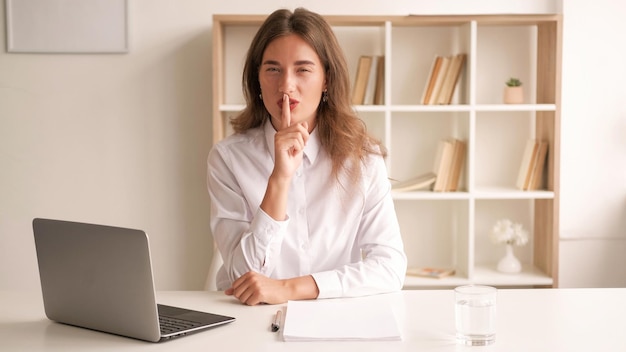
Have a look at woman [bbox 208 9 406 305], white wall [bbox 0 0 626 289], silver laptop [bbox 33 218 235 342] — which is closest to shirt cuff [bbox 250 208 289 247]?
woman [bbox 208 9 406 305]

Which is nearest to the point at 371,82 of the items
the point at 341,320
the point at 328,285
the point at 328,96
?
the point at 328,96

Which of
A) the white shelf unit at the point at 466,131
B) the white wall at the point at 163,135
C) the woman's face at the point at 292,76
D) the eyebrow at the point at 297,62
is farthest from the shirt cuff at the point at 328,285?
the white wall at the point at 163,135

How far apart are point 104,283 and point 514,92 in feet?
7.94

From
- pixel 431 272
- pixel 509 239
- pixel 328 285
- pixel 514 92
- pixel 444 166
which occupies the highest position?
pixel 514 92

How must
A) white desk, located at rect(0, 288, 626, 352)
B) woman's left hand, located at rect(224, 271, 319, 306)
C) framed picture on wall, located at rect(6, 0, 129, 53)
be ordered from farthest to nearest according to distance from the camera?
1. framed picture on wall, located at rect(6, 0, 129, 53)
2. woman's left hand, located at rect(224, 271, 319, 306)
3. white desk, located at rect(0, 288, 626, 352)

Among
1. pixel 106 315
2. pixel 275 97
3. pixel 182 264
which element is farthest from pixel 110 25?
pixel 106 315

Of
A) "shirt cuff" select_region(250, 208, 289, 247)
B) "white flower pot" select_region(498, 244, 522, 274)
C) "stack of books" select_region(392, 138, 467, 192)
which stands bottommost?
"white flower pot" select_region(498, 244, 522, 274)

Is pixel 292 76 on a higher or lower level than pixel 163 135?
higher

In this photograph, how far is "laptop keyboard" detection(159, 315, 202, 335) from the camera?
1524mm

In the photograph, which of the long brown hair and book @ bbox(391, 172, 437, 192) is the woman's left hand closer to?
the long brown hair

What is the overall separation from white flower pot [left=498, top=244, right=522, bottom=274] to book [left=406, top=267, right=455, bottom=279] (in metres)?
0.22

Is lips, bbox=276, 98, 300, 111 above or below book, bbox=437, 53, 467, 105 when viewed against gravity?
below

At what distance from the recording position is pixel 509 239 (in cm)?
353

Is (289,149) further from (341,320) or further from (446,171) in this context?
(446,171)
